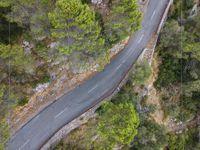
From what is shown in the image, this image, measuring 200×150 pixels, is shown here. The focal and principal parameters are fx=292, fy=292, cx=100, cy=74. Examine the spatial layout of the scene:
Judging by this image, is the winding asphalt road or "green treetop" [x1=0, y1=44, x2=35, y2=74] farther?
the winding asphalt road

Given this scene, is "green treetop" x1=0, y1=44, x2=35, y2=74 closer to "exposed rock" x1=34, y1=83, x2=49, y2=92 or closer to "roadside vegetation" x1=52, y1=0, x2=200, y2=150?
"exposed rock" x1=34, y1=83, x2=49, y2=92

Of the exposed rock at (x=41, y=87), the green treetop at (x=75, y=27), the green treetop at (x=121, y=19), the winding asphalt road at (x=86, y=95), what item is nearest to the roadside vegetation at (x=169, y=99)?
the winding asphalt road at (x=86, y=95)

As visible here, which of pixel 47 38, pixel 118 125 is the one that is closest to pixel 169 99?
pixel 118 125

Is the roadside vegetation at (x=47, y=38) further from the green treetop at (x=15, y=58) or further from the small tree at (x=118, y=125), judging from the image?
the small tree at (x=118, y=125)

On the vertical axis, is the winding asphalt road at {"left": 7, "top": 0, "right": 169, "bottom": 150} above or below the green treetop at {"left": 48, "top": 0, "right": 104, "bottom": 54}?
below

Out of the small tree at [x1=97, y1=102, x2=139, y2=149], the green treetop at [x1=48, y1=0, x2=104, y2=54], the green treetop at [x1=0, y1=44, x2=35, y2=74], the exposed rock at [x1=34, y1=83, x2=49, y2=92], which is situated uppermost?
the green treetop at [x1=48, y1=0, x2=104, y2=54]

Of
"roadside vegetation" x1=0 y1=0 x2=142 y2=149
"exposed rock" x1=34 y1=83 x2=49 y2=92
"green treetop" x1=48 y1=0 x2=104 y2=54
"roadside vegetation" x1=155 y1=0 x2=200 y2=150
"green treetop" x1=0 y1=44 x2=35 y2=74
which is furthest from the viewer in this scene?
"roadside vegetation" x1=155 y1=0 x2=200 y2=150

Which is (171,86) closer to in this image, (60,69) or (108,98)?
(108,98)

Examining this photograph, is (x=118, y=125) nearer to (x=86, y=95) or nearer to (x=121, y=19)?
(x=86, y=95)

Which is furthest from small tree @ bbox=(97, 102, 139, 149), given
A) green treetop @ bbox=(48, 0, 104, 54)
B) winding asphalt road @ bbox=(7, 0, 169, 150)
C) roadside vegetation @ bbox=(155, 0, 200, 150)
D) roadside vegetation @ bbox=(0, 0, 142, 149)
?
roadside vegetation @ bbox=(155, 0, 200, 150)
